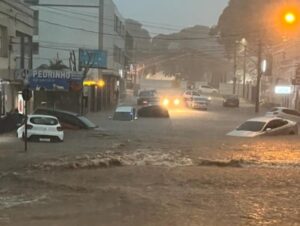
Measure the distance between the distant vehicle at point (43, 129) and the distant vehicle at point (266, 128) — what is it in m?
11.3

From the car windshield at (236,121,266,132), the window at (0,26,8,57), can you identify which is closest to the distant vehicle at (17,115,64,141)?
the window at (0,26,8,57)

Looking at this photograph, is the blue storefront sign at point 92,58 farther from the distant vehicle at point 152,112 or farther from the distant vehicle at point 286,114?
the distant vehicle at point 286,114

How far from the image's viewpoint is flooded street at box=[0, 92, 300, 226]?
1331 cm

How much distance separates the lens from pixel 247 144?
109 ft

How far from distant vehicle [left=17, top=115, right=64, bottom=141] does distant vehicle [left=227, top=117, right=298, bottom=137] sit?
11290 mm

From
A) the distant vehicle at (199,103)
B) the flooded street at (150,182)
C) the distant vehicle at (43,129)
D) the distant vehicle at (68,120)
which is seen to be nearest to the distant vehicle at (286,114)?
the flooded street at (150,182)

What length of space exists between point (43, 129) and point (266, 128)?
13.2 meters

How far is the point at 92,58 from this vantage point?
201ft

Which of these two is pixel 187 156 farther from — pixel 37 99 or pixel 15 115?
pixel 37 99

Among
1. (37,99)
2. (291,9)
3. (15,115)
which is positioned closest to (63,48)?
(37,99)

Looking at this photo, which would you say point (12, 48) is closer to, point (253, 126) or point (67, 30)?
point (253, 126)

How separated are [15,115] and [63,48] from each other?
32.5m

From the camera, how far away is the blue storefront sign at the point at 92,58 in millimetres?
Result: 61000

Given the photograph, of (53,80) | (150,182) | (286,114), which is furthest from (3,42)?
(286,114)
